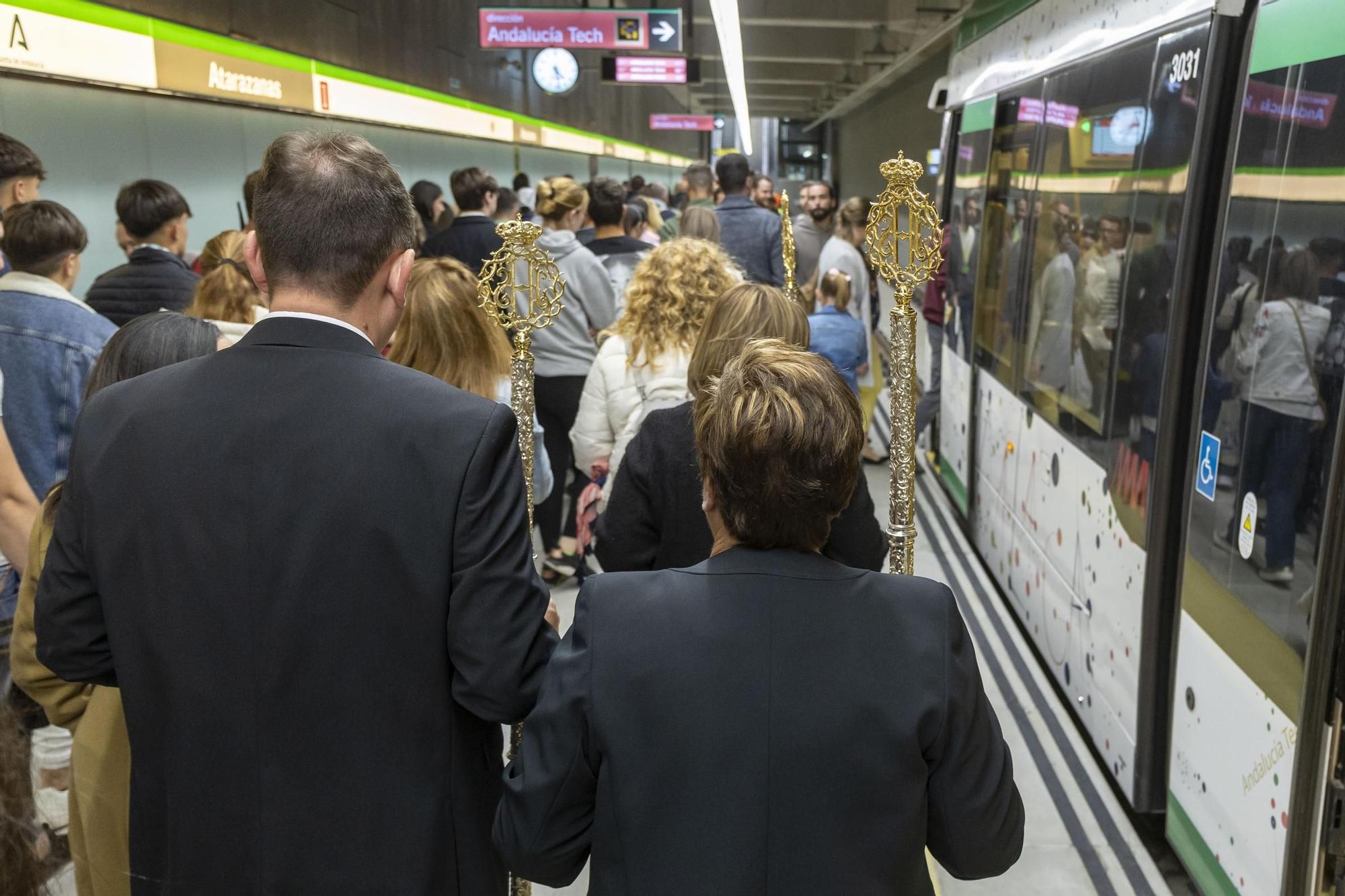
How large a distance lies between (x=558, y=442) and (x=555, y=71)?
22.1ft

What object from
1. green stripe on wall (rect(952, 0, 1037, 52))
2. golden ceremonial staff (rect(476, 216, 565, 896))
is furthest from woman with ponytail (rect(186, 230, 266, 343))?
green stripe on wall (rect(952, 0, 1037, 52))

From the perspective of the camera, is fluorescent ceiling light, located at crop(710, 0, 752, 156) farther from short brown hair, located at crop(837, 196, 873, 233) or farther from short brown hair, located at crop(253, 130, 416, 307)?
short brown hair, located at crop(253, 130, 416, 307)

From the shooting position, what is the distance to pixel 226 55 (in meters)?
6.77

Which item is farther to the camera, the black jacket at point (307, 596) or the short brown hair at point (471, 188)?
the short brown hair at point (471, 188)

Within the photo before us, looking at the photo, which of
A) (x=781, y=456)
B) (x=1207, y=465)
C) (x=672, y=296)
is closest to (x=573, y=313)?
(x=672, y=296)

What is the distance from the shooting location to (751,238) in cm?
609

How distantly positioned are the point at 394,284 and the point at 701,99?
2803cm

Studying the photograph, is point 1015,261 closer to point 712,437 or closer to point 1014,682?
point 1014,682

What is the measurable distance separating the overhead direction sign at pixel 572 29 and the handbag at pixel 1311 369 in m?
7.71

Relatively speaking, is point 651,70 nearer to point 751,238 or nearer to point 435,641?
point 751,238

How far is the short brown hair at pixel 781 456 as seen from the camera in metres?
1.35

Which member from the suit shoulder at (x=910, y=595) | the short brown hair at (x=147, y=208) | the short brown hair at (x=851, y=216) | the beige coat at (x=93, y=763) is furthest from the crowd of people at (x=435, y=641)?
the short brown hair at (x=851, y=216)

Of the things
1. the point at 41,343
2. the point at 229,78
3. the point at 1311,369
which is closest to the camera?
the point at 1311,369

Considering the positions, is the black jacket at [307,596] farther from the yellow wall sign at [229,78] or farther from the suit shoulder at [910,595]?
the yellow wall sign at [229,78]
